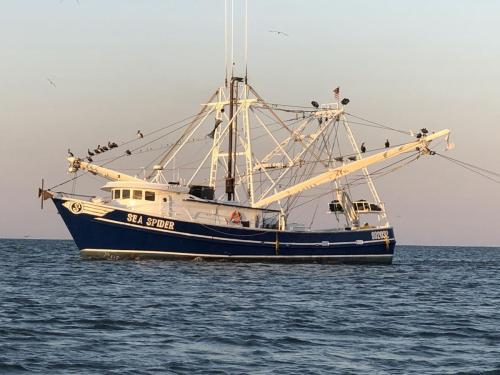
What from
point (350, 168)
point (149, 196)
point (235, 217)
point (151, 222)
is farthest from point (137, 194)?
point (350, 168)

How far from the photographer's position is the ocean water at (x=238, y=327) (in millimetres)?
18031

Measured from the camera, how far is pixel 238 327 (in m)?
23.2

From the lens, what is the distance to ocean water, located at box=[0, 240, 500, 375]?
710 inches

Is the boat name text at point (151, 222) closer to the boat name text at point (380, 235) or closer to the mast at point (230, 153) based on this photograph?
the mast at point (230, 153)

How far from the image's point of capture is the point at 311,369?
17.7 meters

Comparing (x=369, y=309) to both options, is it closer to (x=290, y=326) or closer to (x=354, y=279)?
(x=290, y=326)

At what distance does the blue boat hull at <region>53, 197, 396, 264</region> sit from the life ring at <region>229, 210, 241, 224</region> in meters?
1.00

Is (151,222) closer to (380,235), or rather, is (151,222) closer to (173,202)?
(173,202)

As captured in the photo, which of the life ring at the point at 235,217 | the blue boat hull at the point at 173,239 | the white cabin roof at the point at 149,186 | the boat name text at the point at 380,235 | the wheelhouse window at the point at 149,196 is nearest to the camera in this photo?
the blue boat hull at the point at 173,239

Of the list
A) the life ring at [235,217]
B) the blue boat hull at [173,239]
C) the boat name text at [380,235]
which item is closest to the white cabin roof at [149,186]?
the blue boat hull at [173,239]

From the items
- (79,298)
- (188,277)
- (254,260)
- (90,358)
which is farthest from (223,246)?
(90,358)

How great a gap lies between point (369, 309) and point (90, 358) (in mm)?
13522

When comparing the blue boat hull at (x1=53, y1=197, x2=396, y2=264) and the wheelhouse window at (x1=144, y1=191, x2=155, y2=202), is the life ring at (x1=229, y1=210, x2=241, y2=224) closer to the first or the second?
the blue boat hull at (x1=53, y1=197, x2=396, y2=264)

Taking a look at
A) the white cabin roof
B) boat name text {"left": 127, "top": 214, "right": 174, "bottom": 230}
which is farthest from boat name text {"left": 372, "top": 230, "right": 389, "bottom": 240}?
boat name text {"left": 127, "top": 214, "right": 174, "bottom": 230}
